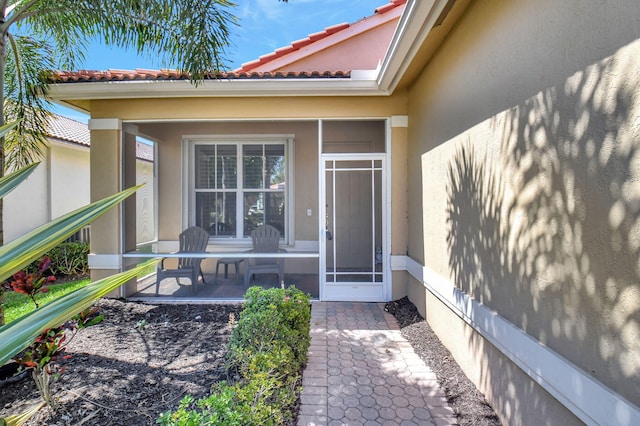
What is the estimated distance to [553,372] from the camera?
5.53 ft

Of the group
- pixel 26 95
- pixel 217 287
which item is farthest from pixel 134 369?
pixel 26 95

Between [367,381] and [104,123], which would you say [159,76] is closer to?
[104,123]

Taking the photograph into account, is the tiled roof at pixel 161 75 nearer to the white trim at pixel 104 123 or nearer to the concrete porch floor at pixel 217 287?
the white trim at pixel 104 123

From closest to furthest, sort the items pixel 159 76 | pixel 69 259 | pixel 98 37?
pixel 98 37 < pixel 159 76 < pixel 69 259

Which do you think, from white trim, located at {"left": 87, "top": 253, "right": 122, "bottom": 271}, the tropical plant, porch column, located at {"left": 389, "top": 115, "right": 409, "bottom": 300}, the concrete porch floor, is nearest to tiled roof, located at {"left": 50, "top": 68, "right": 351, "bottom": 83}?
the tropical plant

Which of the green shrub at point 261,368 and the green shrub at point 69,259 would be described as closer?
the green shrub at point 261,368

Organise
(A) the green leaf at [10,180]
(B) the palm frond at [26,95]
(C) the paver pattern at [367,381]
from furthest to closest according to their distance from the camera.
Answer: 1. (B) the palm frond at [26,95]
2. (C) the paver pattern at [367,381]
3. (A) the green leaf at [10,180]

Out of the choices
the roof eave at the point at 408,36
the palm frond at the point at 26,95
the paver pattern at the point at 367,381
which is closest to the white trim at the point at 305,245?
the paver pattern at the point at 367,381

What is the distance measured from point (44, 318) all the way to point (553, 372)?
2.31 meters

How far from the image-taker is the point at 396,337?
3758 mm

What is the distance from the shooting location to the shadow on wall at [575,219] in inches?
51.3

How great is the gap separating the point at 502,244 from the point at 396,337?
2.03 m

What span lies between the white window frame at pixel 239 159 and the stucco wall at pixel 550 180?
4141mm

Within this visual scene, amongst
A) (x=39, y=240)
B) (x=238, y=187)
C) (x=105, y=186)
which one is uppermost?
(x=238, y=187)
